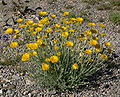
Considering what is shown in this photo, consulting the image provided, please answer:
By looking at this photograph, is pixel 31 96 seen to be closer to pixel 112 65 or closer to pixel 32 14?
pixel 112 65

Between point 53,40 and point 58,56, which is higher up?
point 53,40

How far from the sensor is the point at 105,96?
3.17 metres

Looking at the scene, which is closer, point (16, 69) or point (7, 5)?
point (16, 69)

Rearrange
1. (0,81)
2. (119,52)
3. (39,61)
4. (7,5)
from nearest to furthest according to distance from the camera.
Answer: (39,61) → (0,81) → (119,52) → (7,5)

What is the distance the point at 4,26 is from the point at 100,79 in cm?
337


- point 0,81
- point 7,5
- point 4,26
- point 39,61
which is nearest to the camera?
point 39,61

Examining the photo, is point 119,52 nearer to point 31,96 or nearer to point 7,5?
point 31,96

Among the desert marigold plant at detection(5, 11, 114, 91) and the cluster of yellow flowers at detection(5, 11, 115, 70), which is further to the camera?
the desert marigold plant at detection(5, 11, 114, 91)

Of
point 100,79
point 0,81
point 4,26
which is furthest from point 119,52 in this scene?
point 4,26

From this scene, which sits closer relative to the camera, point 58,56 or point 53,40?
point 58,56

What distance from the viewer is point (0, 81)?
3.36 m

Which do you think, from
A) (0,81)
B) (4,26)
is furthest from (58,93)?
(4,26)

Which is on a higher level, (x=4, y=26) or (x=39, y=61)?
(x=39, y=61)

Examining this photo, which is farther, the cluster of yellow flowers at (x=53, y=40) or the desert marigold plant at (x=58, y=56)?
the desert marigold plant at (x=58, y=56)
